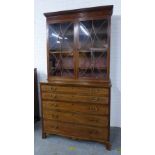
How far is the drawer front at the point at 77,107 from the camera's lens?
2172mm

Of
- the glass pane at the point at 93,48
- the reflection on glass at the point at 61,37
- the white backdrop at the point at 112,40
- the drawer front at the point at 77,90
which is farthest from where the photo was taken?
the white backdrop at the point at 112,40

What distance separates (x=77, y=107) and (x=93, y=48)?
3.08 feet

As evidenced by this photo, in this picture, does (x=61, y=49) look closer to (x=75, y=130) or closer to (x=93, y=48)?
(x=93, y=48)

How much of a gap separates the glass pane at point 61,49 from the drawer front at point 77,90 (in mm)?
280

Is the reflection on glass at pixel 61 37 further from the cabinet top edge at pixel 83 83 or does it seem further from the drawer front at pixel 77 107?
the drawer front at pixel 77 107

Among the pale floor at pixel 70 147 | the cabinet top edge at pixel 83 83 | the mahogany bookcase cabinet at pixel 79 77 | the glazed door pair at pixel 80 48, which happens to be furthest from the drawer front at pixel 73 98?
the pale floor at pixel 70 147

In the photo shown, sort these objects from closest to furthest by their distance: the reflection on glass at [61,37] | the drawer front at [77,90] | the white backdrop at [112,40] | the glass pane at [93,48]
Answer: the drawer front at [77,90], the glass pane at [93,48], the reflection on glass at [61,37], the white backdrop at [112,40]

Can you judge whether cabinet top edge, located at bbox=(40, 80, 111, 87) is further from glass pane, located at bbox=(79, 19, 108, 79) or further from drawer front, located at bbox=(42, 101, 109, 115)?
drawer front, located at bbox=(42, 101, 109, 115)

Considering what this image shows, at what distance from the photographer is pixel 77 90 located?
7.38 feet

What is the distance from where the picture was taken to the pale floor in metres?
2.14

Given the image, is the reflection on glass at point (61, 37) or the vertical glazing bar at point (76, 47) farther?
the reflection on glass at point (61, 37)

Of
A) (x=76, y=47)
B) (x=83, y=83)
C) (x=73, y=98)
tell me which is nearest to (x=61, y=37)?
(x=76, y=47)
